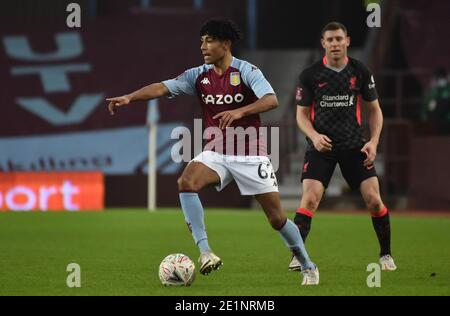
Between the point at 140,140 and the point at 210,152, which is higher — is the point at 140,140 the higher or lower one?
the lower one

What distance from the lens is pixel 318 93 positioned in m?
10.0

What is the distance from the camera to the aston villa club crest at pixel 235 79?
8.66m

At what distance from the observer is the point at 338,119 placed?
9984 millimetres

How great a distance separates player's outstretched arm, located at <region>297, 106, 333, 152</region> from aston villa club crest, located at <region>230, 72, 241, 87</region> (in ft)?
3.68

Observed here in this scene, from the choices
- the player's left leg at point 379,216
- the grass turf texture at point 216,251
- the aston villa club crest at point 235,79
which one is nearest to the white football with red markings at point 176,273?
the grass turf texture at point 216,251

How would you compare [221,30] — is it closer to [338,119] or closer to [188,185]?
[188,185]

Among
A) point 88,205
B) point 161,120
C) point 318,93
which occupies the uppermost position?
point 318,93

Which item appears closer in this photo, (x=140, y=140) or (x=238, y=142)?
(x=238, y=142)
